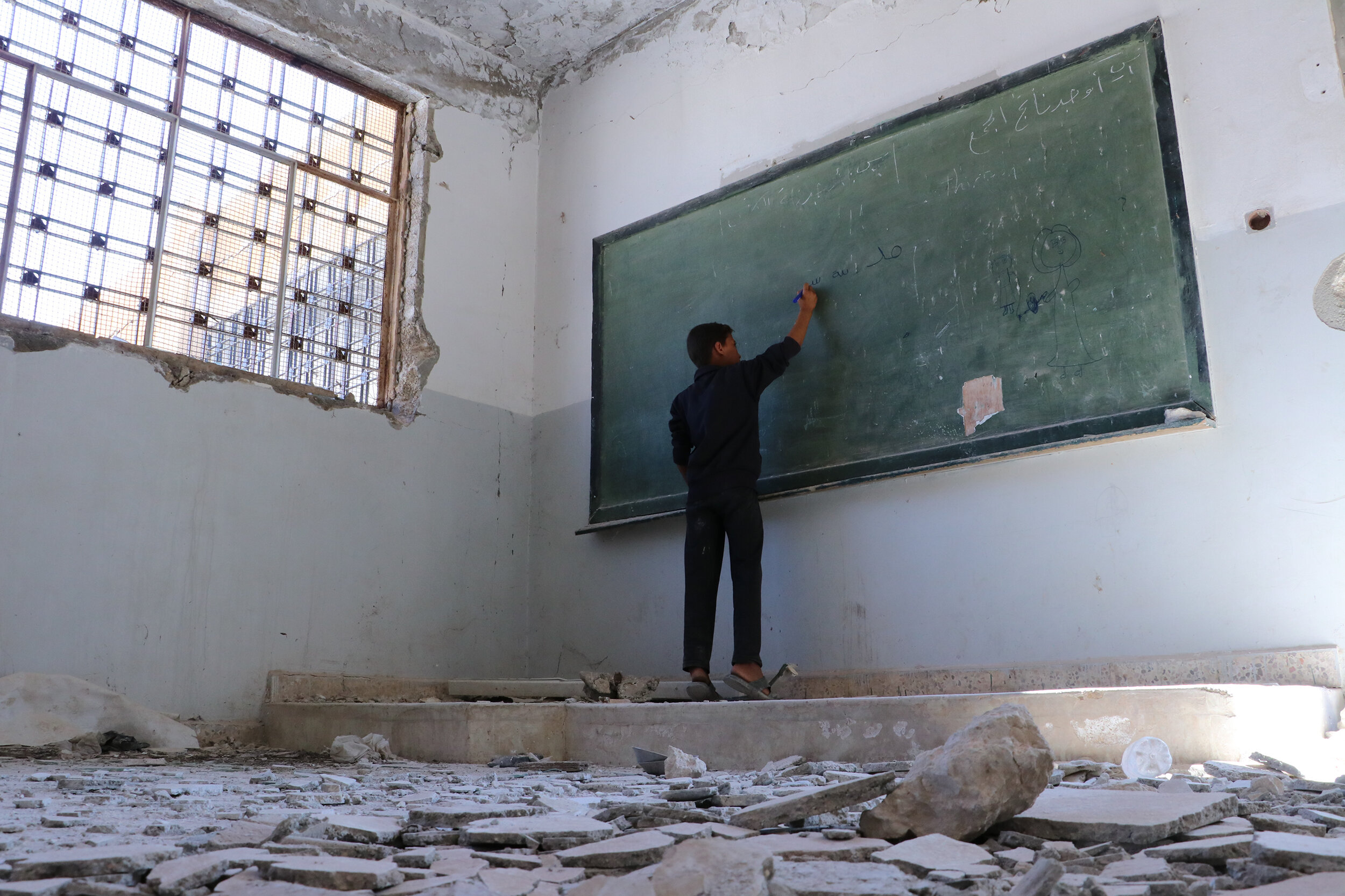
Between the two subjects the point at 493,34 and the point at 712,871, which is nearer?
the point at 712,871

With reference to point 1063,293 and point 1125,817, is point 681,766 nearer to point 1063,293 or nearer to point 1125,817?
point 1125,817

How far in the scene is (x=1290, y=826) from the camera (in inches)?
59.7

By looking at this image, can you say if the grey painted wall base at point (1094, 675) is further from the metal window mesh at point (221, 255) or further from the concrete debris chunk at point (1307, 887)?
the metal window mesh at point (221, 255)

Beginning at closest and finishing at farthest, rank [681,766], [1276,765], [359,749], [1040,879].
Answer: [1040,879], [1276,765], [681,766], [359,749]

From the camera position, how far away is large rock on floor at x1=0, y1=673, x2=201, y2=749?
141 inches

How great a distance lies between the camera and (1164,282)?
345cm

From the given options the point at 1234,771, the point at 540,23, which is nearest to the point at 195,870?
the point at 1234,771

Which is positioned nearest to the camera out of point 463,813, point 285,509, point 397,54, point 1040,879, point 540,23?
point 1040,879

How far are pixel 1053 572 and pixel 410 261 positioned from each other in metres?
3.62

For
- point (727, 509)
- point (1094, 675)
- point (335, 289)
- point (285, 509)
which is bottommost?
point (1094, 675)

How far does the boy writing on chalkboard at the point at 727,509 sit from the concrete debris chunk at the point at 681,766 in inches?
43.7

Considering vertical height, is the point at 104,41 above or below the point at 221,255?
above

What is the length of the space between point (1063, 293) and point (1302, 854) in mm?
2737

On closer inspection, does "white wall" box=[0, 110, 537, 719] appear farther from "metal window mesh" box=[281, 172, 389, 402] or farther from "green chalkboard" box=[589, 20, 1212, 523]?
"green chalkboard" box=[589, 20, 1212, 523]
